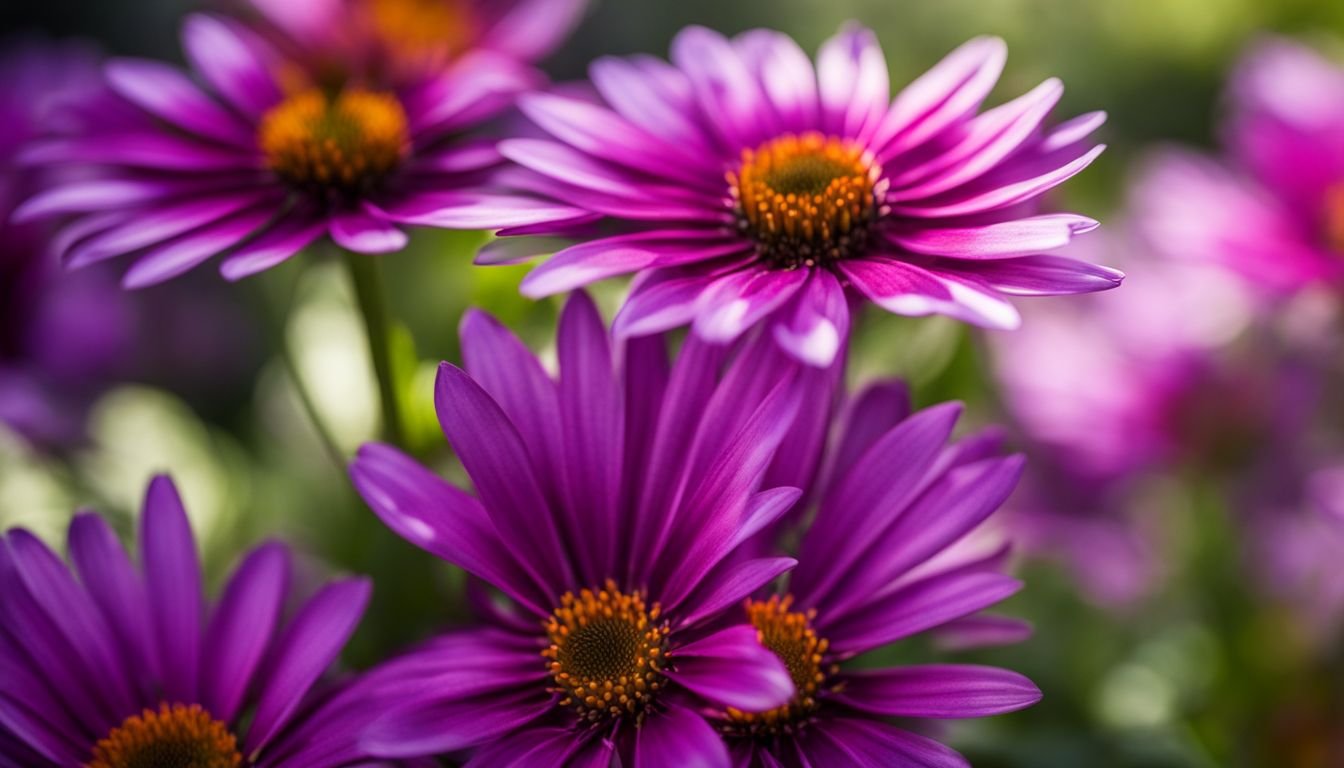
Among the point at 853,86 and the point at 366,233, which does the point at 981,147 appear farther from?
the point at 366,233

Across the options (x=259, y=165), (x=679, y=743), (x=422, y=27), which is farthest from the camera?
(x=422, y=27)

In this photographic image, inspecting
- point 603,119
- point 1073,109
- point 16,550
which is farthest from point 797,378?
point 1073,109

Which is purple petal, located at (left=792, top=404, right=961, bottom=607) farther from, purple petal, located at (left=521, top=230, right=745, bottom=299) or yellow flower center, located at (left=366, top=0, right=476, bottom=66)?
yellow flower center, located at (left=366, top=0, right=476, bottom=66)

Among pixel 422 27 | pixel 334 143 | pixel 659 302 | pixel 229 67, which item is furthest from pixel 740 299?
pixel 422 27

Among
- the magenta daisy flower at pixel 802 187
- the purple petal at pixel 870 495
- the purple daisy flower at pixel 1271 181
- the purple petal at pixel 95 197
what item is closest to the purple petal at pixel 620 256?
the magenta daisy flower at pixel 802 187

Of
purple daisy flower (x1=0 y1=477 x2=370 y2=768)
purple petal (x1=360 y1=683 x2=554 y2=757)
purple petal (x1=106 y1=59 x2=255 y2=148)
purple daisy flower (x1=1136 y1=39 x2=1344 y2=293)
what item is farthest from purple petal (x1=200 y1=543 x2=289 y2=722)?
purple daisy flower (x1=1136 y1=39 x2=1344 y2=293)

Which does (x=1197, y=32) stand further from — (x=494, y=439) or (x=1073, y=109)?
(x=494, y=439)

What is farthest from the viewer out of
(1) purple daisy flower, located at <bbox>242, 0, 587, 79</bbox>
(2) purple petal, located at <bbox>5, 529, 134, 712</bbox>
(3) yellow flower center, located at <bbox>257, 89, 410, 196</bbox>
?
(1) purple daisy flower, located at <bbox>242, 0, 587, 79</bbox>

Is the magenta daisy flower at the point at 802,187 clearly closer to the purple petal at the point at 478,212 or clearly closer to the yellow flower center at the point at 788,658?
the purple petal at the point at 478,212
